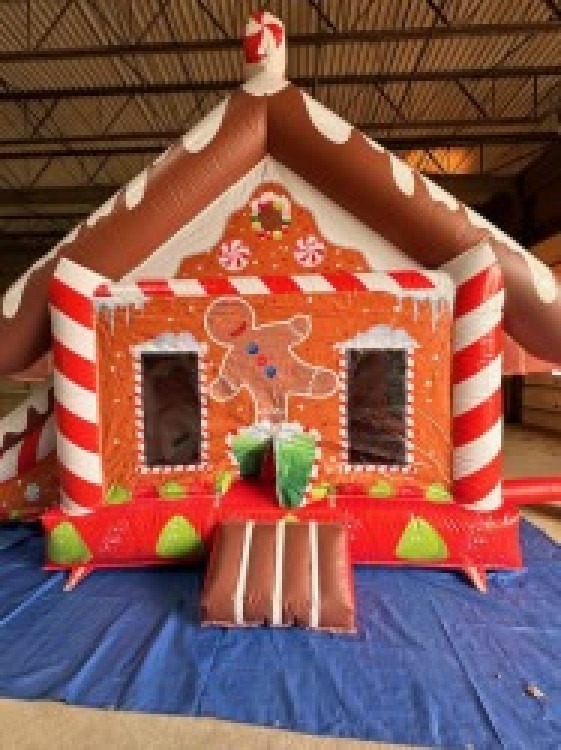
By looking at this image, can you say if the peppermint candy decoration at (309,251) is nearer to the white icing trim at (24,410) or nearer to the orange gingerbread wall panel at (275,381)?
the orange gingerbread wall panel at (275,381)

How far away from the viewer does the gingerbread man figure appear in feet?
10.4

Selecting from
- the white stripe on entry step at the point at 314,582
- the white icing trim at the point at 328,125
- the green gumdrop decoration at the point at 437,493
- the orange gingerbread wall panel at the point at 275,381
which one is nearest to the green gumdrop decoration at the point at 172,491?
the orange gingerbread wall panel at the point at 275,381

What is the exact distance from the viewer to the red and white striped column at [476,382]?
3.01 m

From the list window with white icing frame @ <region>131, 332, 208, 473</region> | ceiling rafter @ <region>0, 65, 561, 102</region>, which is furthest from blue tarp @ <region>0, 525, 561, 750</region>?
ceiling rafter @ <region>0, 65, 561, 102</region>

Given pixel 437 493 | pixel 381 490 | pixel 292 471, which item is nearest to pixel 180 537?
pixel 292 471

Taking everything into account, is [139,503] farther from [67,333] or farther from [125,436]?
[67,333]

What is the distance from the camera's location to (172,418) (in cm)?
324

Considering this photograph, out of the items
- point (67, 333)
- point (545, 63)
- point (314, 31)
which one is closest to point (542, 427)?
point (545, 63)

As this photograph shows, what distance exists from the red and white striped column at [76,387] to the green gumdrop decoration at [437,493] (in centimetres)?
183

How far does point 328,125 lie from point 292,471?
6.15 feet

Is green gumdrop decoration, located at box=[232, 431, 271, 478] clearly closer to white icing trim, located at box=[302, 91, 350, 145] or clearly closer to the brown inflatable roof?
the brown inflatable roof

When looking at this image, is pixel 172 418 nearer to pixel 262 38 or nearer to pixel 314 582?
pixel 314 582

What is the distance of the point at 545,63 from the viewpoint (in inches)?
250

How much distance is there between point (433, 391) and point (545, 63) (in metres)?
5.27
